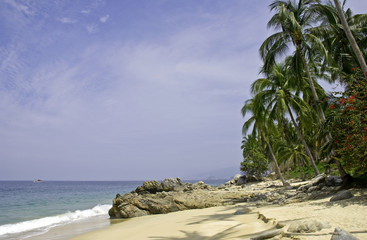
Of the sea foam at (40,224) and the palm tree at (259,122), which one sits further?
the palm tree at (259,122)

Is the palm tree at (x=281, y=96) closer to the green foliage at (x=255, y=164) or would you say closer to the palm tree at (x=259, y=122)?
the palm tree at (x=259, y=122)

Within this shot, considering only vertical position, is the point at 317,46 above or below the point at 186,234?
above

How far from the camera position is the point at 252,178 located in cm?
4016

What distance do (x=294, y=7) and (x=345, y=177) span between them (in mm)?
9915

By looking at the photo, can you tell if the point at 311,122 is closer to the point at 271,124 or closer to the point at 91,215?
the point at 271,124

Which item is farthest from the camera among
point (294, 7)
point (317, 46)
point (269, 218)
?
point (294, 7)

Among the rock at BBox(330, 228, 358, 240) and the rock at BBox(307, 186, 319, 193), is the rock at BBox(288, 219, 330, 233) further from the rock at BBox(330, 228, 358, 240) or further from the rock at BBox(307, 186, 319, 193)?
the rock at BBox(307, 186, 319, 193)

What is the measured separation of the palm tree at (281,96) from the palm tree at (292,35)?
9.26 ft

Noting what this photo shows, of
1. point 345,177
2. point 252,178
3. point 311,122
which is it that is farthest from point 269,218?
point 252,178

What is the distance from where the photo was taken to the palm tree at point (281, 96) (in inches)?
683

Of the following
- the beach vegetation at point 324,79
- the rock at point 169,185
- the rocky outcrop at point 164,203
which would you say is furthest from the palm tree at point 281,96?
the rock at point 169,185

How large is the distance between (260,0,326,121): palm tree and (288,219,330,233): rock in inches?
348

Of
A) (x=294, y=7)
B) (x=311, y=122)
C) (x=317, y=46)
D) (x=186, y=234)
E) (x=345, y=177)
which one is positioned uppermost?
(x=294, y=7)

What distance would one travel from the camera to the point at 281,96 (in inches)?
684
